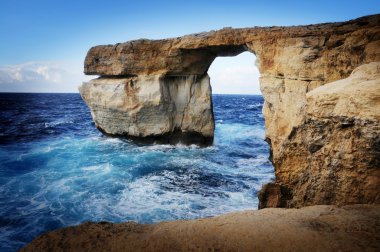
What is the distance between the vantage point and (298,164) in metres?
6.39

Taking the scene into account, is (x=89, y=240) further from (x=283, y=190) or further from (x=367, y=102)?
(x=283, y=190)

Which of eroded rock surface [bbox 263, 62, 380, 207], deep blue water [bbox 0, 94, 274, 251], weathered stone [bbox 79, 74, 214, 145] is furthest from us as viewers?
weathered stone [bbox 79, 74, 214, 145]

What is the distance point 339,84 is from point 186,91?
10.8m

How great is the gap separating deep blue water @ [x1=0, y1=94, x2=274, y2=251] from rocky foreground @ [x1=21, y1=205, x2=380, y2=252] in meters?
3.82

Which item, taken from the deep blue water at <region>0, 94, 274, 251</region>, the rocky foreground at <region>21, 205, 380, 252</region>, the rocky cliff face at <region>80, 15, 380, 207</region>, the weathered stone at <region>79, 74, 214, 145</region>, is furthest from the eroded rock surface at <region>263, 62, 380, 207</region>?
the weathered stone at <region>79, 74, 214, 145</region>

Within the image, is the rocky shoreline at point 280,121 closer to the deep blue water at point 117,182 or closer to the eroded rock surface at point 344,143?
the eroded rock surface at point 344,143

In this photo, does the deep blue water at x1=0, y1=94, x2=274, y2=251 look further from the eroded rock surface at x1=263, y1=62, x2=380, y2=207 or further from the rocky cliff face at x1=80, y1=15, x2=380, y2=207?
the eroded rock surface at x1=263, y1=62, x2=380, y2=207

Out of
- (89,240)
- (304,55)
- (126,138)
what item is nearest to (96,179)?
(126,138)

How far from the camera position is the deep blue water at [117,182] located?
6.64 m

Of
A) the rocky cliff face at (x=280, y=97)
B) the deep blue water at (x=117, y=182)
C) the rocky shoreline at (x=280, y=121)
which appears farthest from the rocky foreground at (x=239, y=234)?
the deep blue water at (x=117, y=182)

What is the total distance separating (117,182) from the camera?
888 centimetres

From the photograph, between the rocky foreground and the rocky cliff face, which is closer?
the rocky foreground

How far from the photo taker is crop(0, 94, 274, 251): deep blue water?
664 cm

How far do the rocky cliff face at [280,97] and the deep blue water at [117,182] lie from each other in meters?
1.49
